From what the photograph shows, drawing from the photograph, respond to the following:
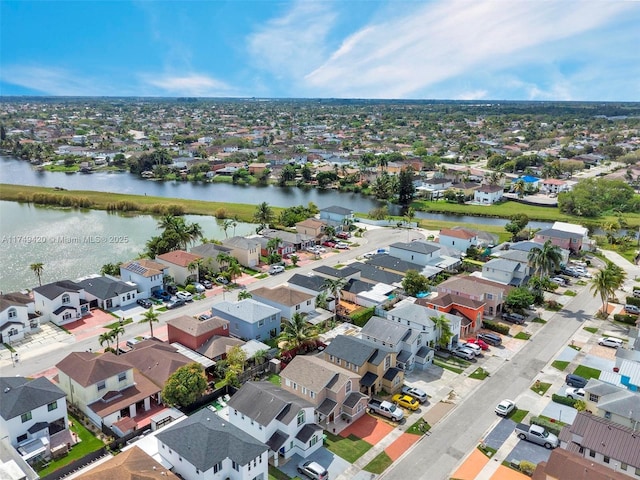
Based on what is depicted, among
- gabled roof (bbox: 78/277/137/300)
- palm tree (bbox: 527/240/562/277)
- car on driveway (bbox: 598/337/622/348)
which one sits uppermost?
palm tree (bbox: 527/240/562/277)

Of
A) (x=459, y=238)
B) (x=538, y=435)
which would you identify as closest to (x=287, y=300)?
(x=538, y=435)

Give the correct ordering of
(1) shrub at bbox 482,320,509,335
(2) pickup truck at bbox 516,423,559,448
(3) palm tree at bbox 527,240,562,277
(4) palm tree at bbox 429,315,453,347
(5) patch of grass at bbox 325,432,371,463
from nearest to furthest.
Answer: (5) patch of grass at bbox 325,432,371,463 < (2) pickup truck at bbox 516,423,559,448 < (4) palm tree at bbox 429,315,453,347 < (1) shrub at bbox 482,320,509,335 < (3) palm tree at bbox 527,240,562,277

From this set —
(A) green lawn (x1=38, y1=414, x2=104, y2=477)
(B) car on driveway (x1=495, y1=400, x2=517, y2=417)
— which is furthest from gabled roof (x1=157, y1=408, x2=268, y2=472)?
(B) car on driveway (x1=495, y1=400, x2=517, y2=417)

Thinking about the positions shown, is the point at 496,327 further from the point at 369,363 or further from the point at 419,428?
the point at 419,428

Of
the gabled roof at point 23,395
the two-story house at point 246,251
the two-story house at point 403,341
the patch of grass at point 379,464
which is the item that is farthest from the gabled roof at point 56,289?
the patch of grass at point 379,464

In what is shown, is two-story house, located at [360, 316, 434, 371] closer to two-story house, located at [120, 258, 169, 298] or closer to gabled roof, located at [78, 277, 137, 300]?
two-story house, located at [120, 258, 169, 298]

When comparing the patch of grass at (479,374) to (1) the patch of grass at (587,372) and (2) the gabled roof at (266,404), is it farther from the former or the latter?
(2) the gabled roof at (266,404)

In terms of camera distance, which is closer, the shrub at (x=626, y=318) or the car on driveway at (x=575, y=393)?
the car on driveway at (x=575, y=393)
